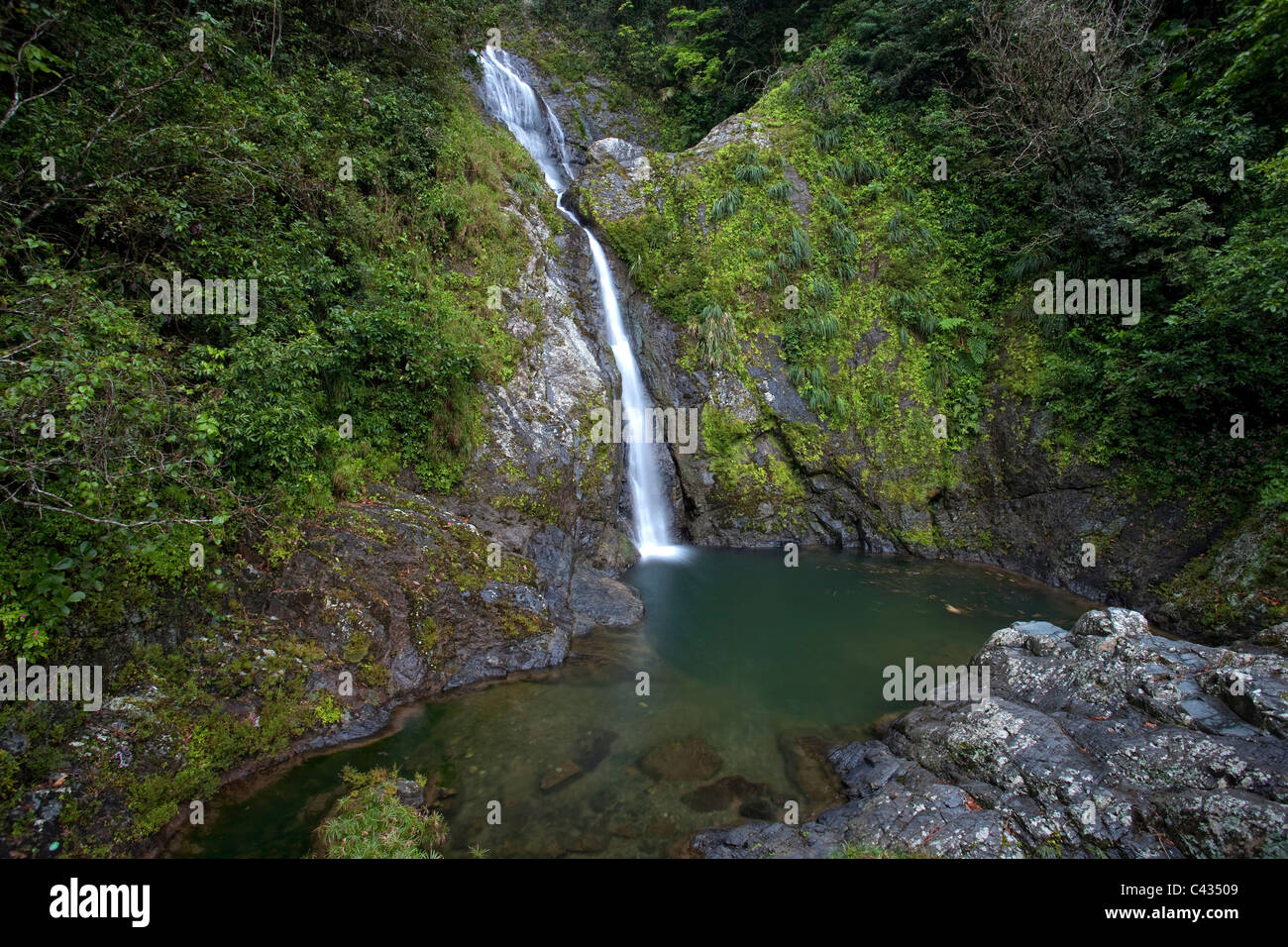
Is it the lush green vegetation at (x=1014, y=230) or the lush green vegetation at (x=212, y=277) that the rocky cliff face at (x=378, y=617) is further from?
the lush green vegetation at (x=1014, y=230)

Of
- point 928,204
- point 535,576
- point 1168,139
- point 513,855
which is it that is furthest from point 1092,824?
point 928,204

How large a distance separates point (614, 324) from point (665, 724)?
1038 cm

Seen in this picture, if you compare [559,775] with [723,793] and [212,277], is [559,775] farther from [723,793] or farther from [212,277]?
[212,277]

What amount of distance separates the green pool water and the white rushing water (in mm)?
2097

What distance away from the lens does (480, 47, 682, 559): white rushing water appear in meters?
13.0

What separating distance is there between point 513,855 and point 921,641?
7257mm

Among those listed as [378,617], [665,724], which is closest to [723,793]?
[665,724]

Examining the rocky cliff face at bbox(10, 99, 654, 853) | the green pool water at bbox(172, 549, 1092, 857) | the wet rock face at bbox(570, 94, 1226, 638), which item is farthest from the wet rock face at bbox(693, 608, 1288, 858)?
the wet rock face at bbox(570, 94, 1226, 638)

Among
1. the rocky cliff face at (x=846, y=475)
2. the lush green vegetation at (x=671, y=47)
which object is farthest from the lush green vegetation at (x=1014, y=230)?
Answer: the lush green vegetation at (x=671, y=47)

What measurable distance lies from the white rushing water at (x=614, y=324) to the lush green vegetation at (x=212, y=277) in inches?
140

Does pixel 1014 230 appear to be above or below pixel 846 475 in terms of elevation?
above

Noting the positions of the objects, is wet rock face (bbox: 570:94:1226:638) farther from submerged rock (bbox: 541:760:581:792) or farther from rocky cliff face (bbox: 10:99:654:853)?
submerged rock (bbox: 541:760:581:792)

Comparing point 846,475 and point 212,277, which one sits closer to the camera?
point 212,277

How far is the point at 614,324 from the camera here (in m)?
14.0
